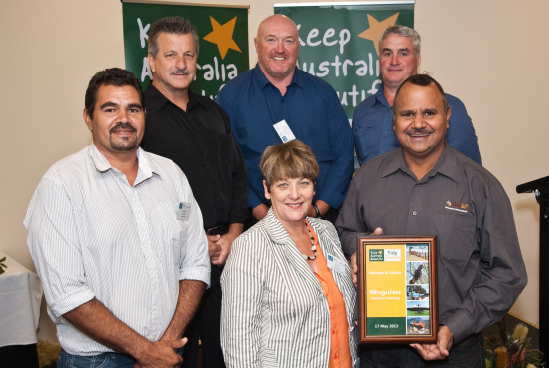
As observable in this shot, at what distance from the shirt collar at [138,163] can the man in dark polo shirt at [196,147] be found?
41 cm

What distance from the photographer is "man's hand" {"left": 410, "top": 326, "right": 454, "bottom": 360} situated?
2043mm

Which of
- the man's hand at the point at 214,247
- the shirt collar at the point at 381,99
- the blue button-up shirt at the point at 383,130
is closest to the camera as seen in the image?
the man's hand at the point at 214,247

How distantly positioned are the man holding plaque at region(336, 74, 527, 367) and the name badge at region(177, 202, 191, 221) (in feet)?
2.77

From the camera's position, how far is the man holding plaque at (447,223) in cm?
Result: 211

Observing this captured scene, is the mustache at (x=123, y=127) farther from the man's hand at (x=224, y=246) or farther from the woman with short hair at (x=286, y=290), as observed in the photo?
the man's hand at (x=224, y=246)

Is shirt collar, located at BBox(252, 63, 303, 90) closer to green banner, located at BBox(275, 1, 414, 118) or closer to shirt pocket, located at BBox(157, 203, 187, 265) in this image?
green banner, located at BBox(275, 1, 414, 118)

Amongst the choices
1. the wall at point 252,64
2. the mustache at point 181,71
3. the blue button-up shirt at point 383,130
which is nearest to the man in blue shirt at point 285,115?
the blue button-up shirt at point 383,130

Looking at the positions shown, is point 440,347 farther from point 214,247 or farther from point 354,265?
point 214,247

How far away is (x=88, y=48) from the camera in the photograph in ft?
14.2

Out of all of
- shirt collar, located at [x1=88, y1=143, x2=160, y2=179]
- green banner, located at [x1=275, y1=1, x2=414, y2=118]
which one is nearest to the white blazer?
shirt collar, located at [x1=88, y1=143, x2=160, y2=179]

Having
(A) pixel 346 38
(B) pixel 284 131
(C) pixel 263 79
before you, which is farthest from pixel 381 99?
(A) pixel 346 38

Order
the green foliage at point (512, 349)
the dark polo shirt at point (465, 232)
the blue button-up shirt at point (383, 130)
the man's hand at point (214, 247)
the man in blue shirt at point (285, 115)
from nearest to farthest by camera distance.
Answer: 1. the dark polo shirt at point (465, 232)
2. the man's hand at point (214, 247)
3. the blue button-up shirt at point (383, 130)
4. the green foliage at point (512, 349)
5. the man in blue shirt at point (285, 115)

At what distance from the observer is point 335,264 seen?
7.38 feet

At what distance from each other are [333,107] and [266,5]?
1.82 m
